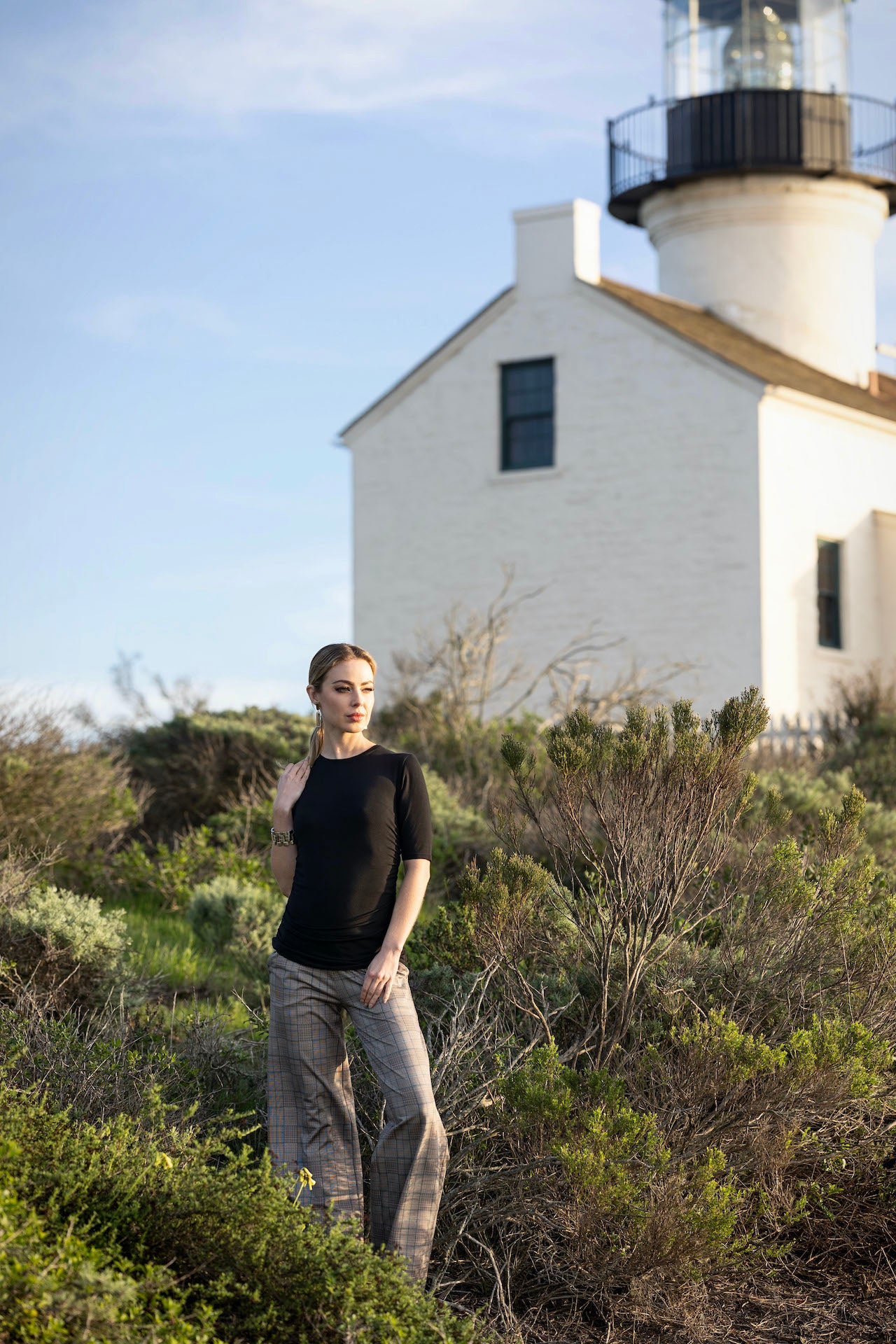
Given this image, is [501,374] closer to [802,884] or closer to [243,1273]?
[802,884]

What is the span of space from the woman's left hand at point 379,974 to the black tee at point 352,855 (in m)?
0.10

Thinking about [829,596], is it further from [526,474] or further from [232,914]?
[232,914]

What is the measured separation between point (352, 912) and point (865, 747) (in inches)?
422

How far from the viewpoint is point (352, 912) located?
4.68 meters

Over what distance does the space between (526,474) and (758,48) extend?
8.21 meters

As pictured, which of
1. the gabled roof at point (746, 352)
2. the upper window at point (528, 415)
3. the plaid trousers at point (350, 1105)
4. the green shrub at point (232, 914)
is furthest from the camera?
the upper window at point (528, 415)

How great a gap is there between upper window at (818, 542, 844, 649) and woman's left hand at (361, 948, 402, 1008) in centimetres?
1677

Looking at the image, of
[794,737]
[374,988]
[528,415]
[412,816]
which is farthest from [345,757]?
[528,415]

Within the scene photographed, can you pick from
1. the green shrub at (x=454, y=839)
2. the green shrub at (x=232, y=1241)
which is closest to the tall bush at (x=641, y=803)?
the green shrub at (x=232, y=1241)

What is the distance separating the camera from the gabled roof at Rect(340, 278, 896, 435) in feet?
66.0

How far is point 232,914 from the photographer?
9102 mm

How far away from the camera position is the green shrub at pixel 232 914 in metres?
8.80

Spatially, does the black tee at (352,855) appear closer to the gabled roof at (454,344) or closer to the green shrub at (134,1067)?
the green shrub at (134,1067)

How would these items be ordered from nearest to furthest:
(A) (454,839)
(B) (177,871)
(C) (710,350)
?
(B) (177,871), (A) (454,839), (C) (710,350)
